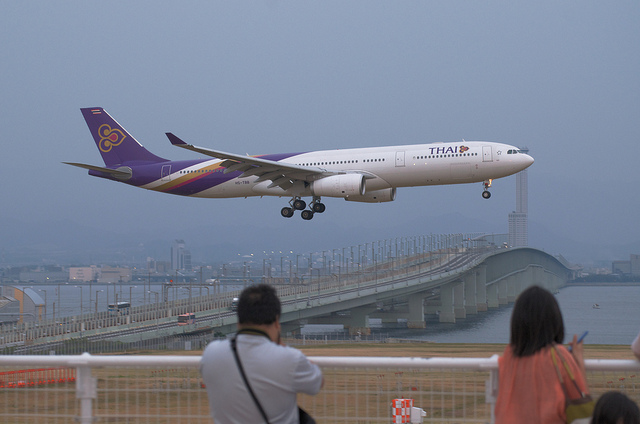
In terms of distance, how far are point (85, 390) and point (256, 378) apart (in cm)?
248

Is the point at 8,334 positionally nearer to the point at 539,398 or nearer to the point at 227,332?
the point at 227,332

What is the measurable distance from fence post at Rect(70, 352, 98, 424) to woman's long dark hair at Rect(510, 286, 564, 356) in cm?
415

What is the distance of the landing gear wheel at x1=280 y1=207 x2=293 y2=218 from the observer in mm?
48244

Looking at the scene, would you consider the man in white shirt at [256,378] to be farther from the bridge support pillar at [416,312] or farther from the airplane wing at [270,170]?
the bridge support pillar at [416,312]

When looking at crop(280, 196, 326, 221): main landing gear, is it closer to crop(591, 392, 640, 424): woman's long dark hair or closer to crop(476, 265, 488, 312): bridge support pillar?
crop(591, 392, 640, 424): woman's long dark hair

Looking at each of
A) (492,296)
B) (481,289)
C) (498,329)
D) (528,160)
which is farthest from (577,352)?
(492,296)

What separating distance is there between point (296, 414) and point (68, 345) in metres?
48.4

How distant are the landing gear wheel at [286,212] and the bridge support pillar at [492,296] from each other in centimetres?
12329

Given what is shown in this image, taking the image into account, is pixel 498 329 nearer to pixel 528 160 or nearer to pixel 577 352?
pixel 528 160

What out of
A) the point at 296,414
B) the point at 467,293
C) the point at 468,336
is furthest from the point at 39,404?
the point at 467,293

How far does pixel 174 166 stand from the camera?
4881 centimetres

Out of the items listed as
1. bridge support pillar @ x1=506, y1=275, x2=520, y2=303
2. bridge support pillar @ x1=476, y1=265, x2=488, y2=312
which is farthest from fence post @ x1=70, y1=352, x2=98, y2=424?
bridge support pillar @ x1=506, y1=275, x2=520, y2=303

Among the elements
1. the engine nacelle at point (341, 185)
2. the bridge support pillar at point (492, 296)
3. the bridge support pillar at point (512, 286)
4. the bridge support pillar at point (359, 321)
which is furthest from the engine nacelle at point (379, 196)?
the bridge support pillar at point (512, 286)

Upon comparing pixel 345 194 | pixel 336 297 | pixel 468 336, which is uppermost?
pixel 345 194
